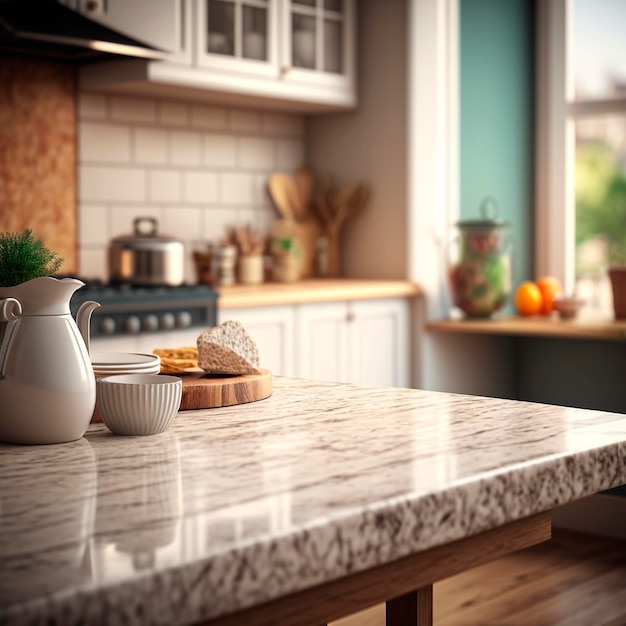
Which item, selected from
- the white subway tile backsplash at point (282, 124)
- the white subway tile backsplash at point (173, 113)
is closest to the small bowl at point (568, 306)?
the white subway tile backsplash at point (282, 124)

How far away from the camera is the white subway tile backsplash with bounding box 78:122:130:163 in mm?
3994

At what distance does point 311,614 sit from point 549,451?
15.0 inches

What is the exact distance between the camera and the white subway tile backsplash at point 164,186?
4230 mm

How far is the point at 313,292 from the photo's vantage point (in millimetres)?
3926

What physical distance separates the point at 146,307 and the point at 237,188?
4.06 ft

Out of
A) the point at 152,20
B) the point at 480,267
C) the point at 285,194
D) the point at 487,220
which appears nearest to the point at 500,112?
the point at 487,220

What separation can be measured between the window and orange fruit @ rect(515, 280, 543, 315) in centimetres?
28

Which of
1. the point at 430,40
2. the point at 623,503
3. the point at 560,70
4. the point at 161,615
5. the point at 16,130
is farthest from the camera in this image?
the point at 560,70

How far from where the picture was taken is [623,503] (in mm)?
4062

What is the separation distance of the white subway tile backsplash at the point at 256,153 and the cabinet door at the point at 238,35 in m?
0.51

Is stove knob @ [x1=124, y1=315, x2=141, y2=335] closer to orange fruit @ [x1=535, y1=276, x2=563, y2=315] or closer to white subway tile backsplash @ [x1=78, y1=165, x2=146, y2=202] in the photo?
white subway tile backsplash @ [x1=78, y1=165, x2=146, y2=202]

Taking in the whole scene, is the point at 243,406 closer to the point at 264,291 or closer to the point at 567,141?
the point at 264,291

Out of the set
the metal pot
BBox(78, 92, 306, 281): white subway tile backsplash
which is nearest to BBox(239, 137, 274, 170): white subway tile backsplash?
BBox(78, 92, 306, 281): white subway tile backsplash

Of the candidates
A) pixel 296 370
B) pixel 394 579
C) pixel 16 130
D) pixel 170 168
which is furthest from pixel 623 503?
pixel 394 579
